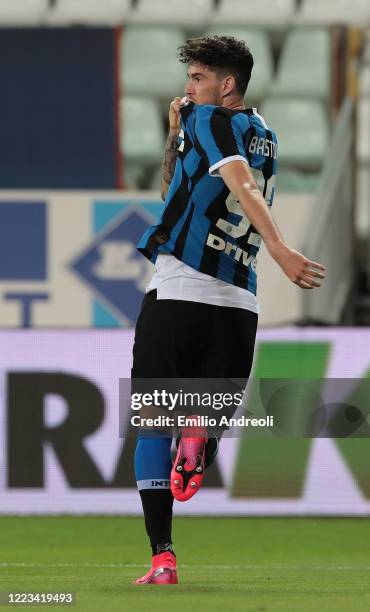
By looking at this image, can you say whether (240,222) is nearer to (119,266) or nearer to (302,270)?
(302,270)

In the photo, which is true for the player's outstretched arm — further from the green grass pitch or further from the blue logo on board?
the blue logo on board

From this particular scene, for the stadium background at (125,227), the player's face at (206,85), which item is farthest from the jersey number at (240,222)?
the stadium background at (125,227)

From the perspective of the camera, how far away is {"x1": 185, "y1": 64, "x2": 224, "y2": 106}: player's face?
4.62 m

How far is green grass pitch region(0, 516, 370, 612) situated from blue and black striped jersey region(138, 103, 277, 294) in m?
0.96

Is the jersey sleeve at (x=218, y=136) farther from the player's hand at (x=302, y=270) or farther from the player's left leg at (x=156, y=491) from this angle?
the player's left leg at (x=156, y=491)

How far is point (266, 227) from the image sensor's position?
4.25 metres

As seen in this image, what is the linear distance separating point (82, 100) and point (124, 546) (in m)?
5.39

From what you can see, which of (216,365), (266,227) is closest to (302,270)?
(266,227)

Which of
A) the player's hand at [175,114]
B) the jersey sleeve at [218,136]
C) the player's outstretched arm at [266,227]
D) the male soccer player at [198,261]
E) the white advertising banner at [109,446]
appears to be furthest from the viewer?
the white advertising banner at [109,446]

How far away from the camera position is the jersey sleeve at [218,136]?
14.6 feet

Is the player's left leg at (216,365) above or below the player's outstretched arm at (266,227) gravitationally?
below

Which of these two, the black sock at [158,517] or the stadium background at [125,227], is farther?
the stadium background at [125,227]

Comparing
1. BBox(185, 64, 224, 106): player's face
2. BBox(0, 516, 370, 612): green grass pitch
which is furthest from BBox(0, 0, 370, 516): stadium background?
BBox(185, 64, 224, 106): player's face

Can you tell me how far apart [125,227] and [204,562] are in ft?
16.2
